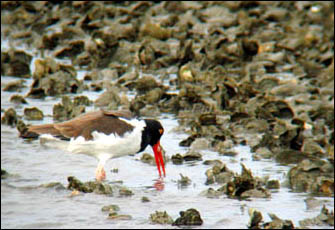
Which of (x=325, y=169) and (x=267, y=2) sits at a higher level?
(x=267, y=2)

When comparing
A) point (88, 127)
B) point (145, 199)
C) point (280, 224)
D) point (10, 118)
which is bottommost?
point (280, 224)

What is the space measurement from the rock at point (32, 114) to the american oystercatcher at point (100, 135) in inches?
121

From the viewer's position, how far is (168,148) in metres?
14.6

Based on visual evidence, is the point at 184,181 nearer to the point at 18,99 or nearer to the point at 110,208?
the point at 110,208

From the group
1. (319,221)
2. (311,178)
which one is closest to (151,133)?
(311,178)

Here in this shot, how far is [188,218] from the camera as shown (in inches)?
402

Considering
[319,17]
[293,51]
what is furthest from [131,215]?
[319,17]

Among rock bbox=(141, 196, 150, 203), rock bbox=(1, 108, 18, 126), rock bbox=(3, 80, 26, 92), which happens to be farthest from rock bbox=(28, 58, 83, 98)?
rock bbox=(141, 196, 150, 203)

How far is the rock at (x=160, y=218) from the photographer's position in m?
10.2

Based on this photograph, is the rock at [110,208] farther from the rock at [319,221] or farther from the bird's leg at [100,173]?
the rock at [319,221]

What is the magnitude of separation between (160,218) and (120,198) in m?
1.41

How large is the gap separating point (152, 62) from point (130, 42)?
2.36 metres

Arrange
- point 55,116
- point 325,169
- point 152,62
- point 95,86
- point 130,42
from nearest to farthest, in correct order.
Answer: point 325,169
point 55,116
point 95,86
point 152,62
point 130,42

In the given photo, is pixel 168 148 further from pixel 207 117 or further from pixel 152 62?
pixel 152 62
